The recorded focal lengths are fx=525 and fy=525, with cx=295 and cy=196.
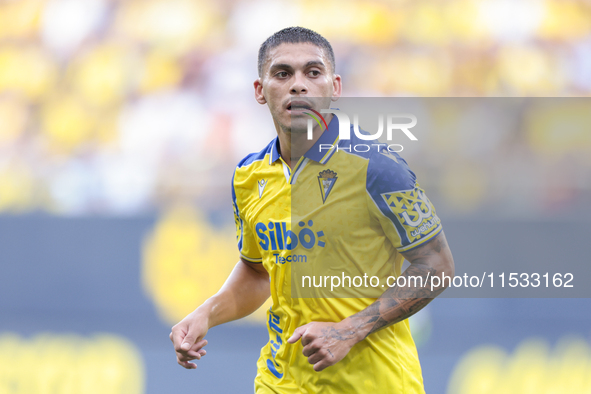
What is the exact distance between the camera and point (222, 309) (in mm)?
1784

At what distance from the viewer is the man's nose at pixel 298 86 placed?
160 cm

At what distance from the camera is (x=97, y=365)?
372 cm

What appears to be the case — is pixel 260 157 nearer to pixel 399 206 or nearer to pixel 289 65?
pixel 289 65

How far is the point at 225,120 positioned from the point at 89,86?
5.01ft

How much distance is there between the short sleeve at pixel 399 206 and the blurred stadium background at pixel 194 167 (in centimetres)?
235

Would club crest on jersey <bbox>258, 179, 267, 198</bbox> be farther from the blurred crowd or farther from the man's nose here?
the blurred crowd

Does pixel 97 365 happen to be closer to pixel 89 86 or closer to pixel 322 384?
pixel 322 384

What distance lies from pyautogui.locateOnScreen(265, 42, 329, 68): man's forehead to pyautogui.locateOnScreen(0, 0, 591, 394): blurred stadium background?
8.15 ft

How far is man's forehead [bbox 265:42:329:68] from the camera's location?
5.35 feet

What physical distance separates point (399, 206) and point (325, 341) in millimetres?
411

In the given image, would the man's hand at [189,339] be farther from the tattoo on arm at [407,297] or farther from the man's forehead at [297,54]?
the man's forehead at [297,54]

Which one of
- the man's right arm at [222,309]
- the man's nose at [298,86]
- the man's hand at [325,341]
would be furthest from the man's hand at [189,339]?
the man's nose at [298,86]

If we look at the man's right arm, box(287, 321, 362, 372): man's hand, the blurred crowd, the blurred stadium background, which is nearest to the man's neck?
the man's right arm

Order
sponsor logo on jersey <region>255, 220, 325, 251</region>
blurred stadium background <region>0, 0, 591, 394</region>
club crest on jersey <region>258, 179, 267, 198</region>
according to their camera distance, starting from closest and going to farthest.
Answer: sponsor logo on jersey <region>255, 220, 325, 251</region>, club crest on jersey <region>258, 179, 267, 198</region>, blurred stadium background <region>0, 0, 591, 394</region>
